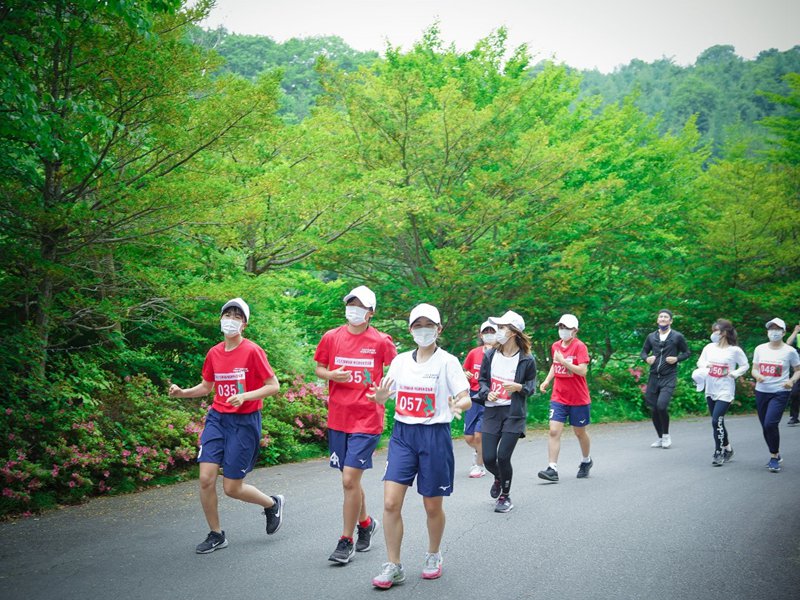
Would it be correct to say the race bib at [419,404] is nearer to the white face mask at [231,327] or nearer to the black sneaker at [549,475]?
the white face mask at [231,327]

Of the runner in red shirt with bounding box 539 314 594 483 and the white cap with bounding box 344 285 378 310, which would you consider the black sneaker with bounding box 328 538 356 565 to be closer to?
the white cap with bounding box 344 285 378 310

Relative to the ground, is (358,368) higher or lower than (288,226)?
lower

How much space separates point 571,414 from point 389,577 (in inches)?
200

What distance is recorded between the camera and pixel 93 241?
930 centimetres

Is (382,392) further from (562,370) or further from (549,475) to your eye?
(562,370)

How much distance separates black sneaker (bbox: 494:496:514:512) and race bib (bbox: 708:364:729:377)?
15.1 ft

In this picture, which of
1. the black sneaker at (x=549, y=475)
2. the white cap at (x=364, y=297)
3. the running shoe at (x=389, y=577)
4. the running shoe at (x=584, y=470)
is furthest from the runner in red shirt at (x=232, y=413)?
the running shoe at (x=584, y=470)

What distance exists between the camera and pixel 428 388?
5578 mm

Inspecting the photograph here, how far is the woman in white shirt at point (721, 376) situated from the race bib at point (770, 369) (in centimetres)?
21

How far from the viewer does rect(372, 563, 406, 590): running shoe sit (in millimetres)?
5238

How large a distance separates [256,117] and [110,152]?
73.9 inches

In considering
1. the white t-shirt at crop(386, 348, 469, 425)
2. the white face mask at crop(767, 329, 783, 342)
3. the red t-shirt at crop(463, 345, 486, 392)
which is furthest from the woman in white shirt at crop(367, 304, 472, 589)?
the white face mask at crop(767, 329, 783, 342)

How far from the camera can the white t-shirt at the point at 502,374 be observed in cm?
792

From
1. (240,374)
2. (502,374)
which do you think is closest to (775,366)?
(502,374)
